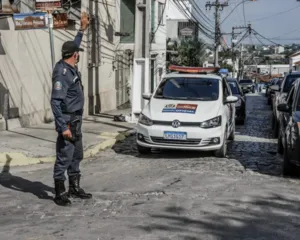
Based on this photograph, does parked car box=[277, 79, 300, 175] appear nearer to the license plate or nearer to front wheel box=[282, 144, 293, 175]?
front wheel box=[282, 144, 293, 175]

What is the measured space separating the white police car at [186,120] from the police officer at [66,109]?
135 inches

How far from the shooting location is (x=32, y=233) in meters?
5.18

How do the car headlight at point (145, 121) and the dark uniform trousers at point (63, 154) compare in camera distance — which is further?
the car headlight at point (145, 121)

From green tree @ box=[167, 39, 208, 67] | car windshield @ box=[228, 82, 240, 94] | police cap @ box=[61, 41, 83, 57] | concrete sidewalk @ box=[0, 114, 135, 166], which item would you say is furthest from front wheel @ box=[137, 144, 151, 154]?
green tree @ box=[167, 39, 208, 67]

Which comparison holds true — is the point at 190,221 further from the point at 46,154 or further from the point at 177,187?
the point at 46,154

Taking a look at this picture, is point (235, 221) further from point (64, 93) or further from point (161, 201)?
point (64, 93)

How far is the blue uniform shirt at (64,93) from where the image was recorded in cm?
596

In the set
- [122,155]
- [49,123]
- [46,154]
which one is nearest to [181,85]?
[122,155]

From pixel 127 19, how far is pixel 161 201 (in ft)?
61.6

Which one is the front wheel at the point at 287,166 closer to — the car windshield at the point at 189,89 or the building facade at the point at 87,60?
the car windshield at the point at 189,89

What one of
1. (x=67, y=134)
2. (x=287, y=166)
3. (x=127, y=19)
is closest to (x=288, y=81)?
(x=287, y=166)

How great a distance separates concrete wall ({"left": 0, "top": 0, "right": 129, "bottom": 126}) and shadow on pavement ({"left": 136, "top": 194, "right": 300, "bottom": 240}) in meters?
7.75

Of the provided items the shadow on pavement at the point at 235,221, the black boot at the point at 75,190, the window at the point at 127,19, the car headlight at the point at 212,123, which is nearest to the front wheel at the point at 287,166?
the shadow on pavement at the point at 235,221

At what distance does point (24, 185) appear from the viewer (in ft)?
25.0
